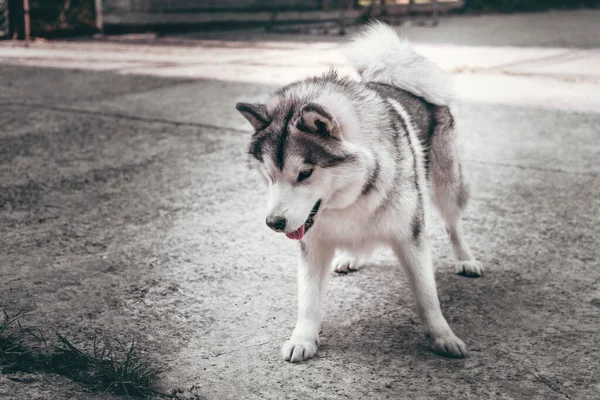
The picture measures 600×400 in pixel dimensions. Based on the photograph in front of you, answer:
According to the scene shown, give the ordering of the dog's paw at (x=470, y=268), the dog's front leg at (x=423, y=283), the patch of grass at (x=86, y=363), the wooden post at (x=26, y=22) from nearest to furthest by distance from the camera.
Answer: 1. the patch of grass at (x=86, y=363)
2. the dog's front leg at (x=423, y=283)
3. the dog's paw at (x=470, y=268)
4. the wooden post at (x=26, y=22)

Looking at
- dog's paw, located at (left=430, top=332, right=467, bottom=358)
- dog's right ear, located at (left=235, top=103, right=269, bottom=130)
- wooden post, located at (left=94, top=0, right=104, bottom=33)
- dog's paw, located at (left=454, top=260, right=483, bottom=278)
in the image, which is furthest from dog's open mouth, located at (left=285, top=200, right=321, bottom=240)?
wooden post, located at (left=94, top=0, right=104, bottom=33)

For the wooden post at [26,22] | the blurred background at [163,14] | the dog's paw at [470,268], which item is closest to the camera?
the dog's paw at [470,268]

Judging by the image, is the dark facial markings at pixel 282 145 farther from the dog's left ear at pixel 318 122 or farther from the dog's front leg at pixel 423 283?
the dog's front leg at pixel 423 283

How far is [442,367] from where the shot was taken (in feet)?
8.15

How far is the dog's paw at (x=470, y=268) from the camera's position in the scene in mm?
3277

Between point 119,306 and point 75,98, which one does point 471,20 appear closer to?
point 75,98

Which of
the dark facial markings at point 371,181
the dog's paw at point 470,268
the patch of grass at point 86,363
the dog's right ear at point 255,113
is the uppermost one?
the dog's right ear at point 255,113

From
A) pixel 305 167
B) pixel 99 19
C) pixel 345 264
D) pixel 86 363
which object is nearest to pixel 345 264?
pixel 345 264

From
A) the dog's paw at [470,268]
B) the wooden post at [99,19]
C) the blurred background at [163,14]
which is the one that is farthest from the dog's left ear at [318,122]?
the wooden post at [99,19]

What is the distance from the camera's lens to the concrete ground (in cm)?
246

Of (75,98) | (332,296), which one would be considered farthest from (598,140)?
(75,98)

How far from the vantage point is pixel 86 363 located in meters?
2.42

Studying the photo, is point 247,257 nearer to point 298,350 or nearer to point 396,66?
point 298,350

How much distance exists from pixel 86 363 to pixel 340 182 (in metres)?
1.03
